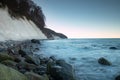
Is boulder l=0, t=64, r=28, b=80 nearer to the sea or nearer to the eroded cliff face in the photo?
the sea

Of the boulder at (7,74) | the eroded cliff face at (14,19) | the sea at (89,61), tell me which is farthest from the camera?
the eroded cliff face at (14,19)

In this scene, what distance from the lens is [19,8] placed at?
125 ft

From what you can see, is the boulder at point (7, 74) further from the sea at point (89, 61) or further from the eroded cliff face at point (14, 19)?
the eroded cliff face at point (14, 19)

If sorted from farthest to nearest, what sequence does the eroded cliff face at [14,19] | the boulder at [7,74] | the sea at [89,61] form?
the eroded cliff face at [14,19], the sea at [89,61], the boulder at [7,74]

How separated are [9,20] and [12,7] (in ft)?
18.0

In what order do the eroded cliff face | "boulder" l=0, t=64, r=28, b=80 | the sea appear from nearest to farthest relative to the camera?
"boulder" l=0, t=64, r=28, b=80 < the sea < the eroded cliff face

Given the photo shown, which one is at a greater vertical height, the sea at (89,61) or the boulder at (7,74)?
the boulder at (7,74)

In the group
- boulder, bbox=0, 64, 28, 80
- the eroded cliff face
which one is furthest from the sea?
the eroded cliff face

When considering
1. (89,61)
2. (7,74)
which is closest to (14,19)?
(89,61)

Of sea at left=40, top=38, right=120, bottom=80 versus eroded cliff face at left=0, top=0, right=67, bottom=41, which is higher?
eroded cliff face at left=0, top=0, right=67, bottom=41

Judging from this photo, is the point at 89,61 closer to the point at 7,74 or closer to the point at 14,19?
the point at 7,74

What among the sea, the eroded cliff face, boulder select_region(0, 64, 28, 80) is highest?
the eroded cliff face

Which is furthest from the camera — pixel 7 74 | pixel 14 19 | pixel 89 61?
pixel 14 19

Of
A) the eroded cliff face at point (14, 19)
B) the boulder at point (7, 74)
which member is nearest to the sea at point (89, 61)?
the boulder at point (7, 74)
